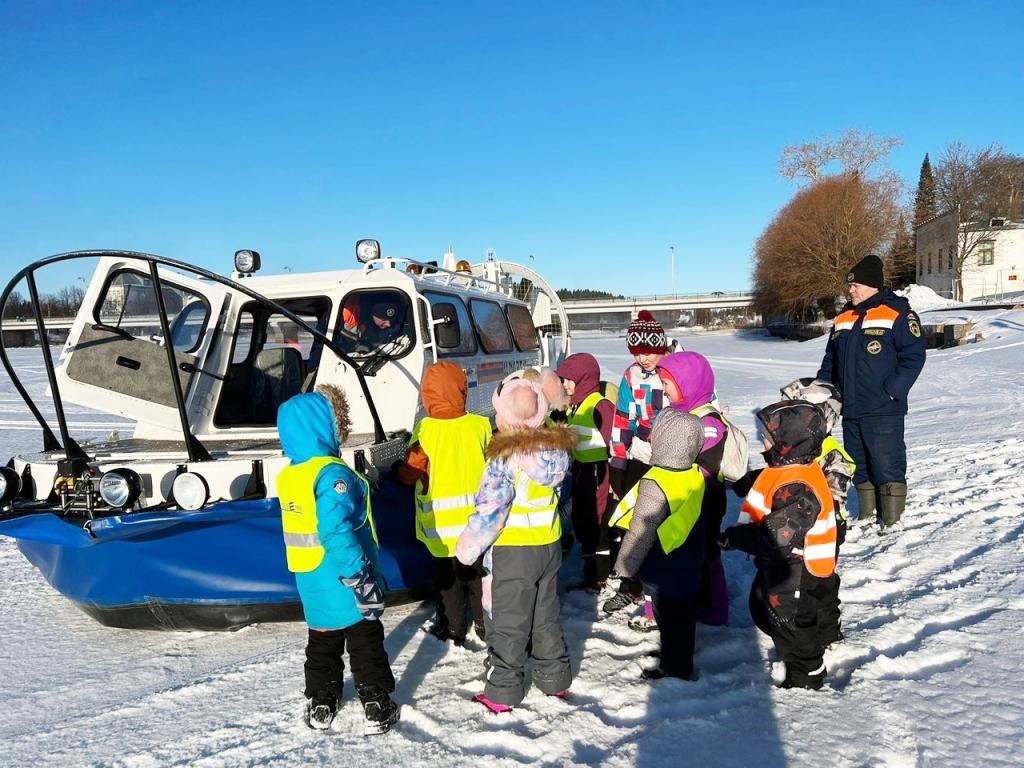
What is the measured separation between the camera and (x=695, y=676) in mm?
3314

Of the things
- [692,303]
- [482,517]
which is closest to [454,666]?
[482,517]

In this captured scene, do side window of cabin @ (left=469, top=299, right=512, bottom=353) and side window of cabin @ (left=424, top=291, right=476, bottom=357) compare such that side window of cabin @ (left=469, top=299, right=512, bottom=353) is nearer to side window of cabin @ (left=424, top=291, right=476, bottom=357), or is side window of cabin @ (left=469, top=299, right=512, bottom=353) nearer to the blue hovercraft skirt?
side window of cabin @ (left=424, top=291, right=476, bottom=357)

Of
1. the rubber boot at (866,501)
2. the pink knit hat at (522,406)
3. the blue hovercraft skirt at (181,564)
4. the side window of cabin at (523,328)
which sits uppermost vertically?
the side window of cabin at (523,328)

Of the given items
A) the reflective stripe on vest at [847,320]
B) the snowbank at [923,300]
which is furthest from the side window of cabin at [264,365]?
the snowbank at [923,300]

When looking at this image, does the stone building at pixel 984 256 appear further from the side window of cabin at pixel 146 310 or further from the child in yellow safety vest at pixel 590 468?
the side window of cabin at pixel 146 310

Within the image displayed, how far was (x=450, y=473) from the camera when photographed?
3635 mm

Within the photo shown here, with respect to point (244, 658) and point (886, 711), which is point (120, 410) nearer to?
point (244, 658)

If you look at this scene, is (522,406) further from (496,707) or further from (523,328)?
(523,328)

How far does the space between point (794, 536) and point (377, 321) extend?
3249 millimetres

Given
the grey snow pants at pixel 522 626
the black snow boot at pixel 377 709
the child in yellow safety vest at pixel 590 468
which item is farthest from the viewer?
the child in yellow safety vest at pixel 590 468

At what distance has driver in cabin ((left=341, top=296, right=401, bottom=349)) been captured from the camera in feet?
16.8

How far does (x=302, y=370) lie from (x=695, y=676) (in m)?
3.92

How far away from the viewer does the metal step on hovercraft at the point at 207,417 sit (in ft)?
12.0

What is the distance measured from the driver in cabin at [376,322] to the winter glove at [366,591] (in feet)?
7.94
